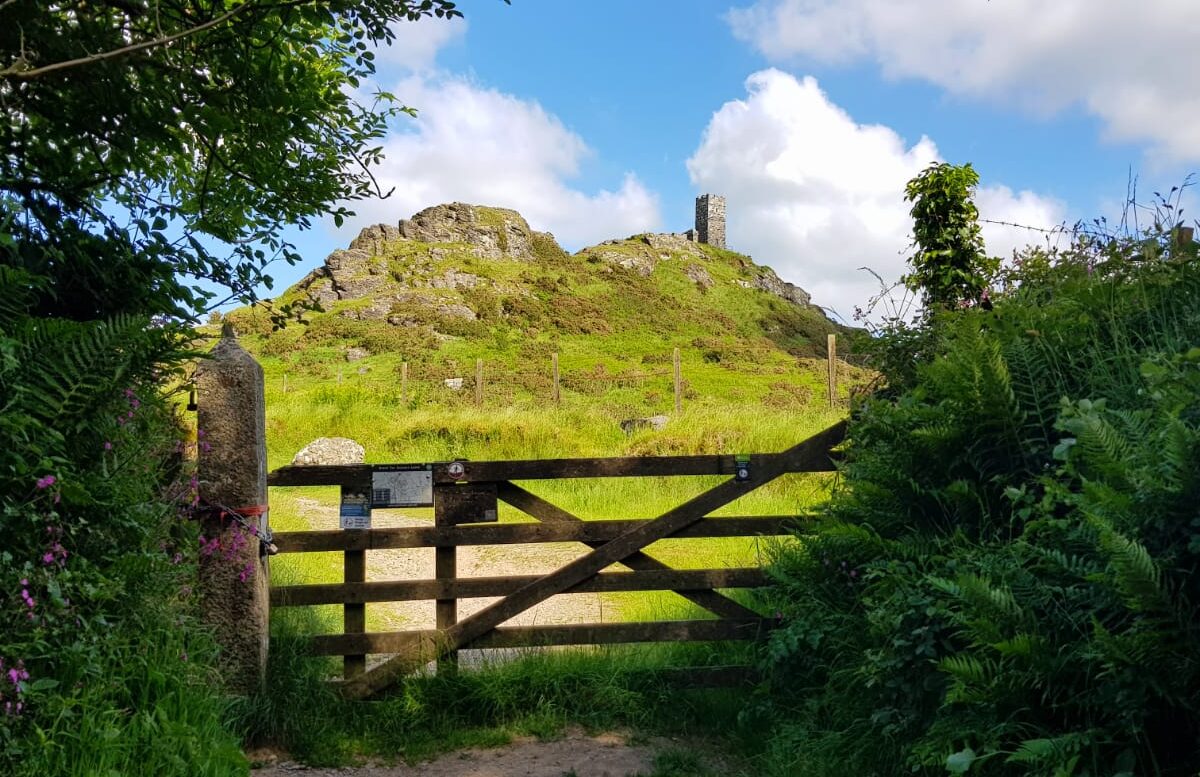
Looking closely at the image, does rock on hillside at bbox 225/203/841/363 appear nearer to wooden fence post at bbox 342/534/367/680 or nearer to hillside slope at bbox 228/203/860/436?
hillside slope at bbox 228/203/860/436

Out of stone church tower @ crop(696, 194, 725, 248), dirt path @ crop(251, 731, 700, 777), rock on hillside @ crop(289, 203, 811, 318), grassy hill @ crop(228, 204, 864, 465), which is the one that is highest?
stone church tower @ crop(696, 194, 725, 248)

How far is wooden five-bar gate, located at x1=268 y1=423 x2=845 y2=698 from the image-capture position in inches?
234

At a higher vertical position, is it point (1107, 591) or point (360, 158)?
point (360, 158)

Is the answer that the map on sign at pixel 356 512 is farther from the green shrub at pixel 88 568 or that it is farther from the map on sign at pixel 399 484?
the green shrub at pixel 88 568

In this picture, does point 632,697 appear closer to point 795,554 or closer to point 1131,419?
point 795,554

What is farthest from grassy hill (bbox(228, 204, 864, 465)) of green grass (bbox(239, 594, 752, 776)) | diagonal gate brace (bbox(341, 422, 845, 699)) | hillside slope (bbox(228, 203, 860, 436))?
green grass (bbox(239, 594, 752, 776))

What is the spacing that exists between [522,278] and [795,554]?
63314 millimetres

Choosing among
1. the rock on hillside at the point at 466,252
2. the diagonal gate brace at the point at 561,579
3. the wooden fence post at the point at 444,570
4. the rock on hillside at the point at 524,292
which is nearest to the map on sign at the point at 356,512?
the wooden fence post at the point at 444,570

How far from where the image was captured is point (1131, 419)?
12.3 feet

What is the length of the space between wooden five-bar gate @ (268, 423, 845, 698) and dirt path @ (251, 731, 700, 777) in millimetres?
701

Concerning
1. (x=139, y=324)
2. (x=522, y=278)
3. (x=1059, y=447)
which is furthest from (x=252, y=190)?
(x=522, y=278)

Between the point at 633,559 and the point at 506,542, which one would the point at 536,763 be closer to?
the point at 506,542

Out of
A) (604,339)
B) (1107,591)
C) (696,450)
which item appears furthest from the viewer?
(604,339)

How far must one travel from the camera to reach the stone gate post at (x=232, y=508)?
536cm
